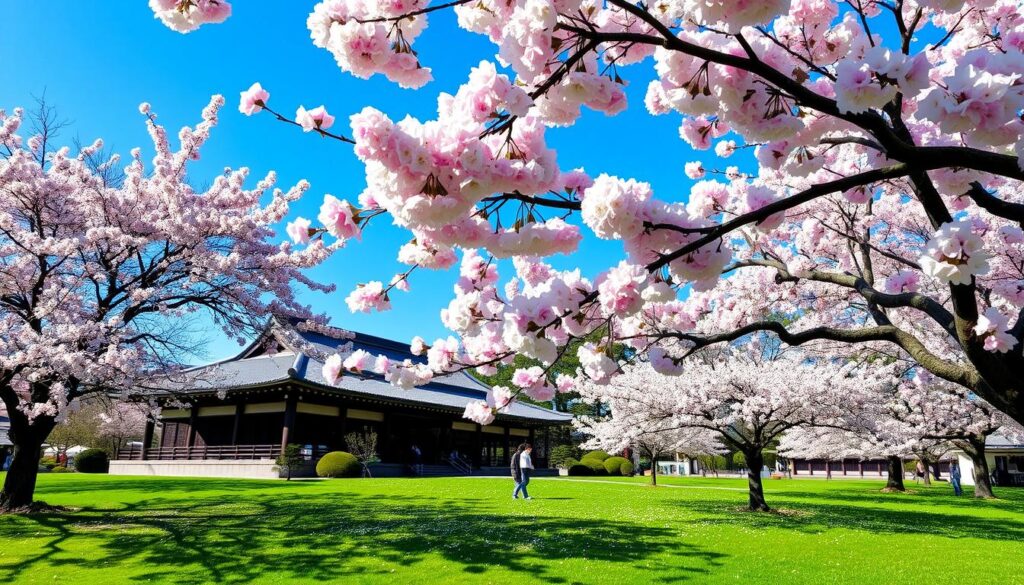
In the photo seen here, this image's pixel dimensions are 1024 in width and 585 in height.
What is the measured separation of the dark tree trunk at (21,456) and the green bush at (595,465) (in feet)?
86.8

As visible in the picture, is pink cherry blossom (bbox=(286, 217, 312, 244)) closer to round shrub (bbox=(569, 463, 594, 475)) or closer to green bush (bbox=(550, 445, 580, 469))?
round shrub (bbox=(569, 463, 594, 475))

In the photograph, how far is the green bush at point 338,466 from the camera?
21859mm

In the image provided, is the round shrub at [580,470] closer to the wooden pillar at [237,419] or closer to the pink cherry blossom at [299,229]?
the wooden pillar at [237,419]

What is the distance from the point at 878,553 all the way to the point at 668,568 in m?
3.87

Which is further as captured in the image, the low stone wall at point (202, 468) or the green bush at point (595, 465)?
the green bush at point (595, 465)

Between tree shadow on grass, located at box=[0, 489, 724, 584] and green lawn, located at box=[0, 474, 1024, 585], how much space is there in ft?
0.09

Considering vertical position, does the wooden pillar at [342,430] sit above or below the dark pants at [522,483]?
above

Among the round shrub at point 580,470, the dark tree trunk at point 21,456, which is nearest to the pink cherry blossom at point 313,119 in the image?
the dark tree trunk at point 21,456

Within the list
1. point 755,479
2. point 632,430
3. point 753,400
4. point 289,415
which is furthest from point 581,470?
point 753,400

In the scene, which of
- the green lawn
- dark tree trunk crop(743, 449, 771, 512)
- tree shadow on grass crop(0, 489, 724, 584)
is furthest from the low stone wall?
dark tree trunk crop(743, 449, 771, 512)

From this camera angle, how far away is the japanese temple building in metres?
23.8

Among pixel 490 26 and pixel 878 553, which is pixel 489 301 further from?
pixel 878 553

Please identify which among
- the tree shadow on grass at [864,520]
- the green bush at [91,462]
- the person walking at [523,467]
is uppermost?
the person walking at [523,467]

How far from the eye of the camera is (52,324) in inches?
399
